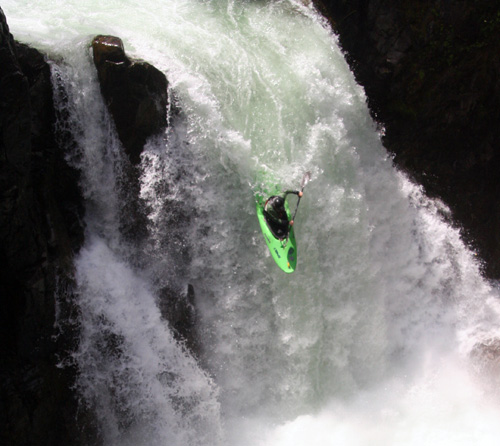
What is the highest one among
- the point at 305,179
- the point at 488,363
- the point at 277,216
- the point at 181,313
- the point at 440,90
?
the point at 440,90

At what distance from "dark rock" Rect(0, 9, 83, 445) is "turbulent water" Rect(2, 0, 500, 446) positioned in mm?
279

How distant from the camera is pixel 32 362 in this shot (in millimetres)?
5469

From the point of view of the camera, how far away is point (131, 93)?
20.8ft

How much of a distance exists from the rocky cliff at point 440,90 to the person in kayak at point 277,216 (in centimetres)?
312

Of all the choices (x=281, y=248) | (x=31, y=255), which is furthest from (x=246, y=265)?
(x=31, y=255)

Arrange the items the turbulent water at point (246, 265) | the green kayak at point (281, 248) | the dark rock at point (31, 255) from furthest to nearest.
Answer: the green kayak at point (281, 248)
the turbulent water at point (246, 265)
the dark rock at point (31, 255)

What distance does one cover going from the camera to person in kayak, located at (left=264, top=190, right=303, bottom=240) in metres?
6.29

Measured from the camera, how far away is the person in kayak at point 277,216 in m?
6.29

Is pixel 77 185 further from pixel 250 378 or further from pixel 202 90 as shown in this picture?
pixel 250 378

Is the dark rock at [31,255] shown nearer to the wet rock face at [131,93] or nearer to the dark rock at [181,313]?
A: the wet rock face at [131,93]

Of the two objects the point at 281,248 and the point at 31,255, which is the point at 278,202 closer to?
the point at 281,248

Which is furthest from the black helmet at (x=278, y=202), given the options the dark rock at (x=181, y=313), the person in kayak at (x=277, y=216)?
the dark rock at (x=181, y=313)

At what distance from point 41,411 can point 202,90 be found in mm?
4535

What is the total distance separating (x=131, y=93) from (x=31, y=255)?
8.03 ft
